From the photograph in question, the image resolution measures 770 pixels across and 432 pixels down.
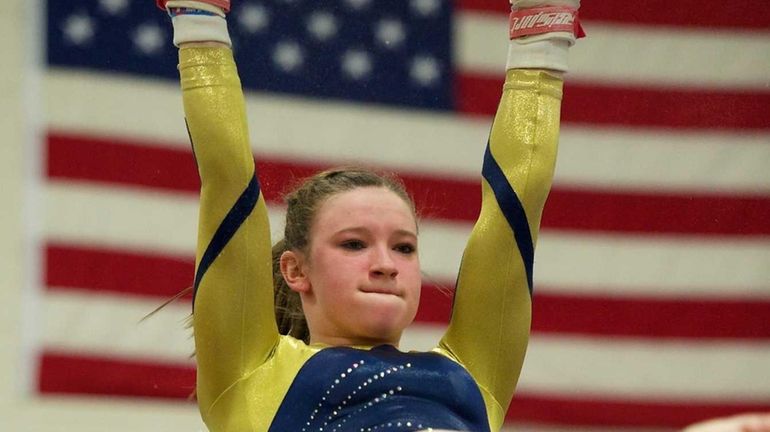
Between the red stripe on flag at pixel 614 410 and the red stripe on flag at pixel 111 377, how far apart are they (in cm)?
69

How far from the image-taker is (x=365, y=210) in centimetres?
136

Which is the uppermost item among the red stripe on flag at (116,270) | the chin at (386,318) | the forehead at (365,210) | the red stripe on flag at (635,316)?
the forehead at (365,210)

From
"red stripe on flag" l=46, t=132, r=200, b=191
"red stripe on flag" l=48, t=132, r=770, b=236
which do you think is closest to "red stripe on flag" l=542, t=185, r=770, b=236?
"red stripe on flag" l=48, t=132, r=770, b=236

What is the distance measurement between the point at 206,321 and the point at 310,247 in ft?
0.53

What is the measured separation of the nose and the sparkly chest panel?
89 millimetres

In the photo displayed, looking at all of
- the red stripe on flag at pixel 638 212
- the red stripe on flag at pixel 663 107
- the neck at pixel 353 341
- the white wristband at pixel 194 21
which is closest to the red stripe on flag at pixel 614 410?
the red stripe on flag at pixel 638 212

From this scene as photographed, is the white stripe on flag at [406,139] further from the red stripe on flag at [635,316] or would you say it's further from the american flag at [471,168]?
the red stripe on flag at [635,316]

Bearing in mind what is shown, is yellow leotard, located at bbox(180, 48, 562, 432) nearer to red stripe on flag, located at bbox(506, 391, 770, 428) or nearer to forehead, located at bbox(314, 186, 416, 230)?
forehead, located at bbox(314, 186, 416, 230)

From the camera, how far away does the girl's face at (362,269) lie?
1328 mm

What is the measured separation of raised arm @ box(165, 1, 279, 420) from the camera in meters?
1.29

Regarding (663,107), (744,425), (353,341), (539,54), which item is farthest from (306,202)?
(663,107)

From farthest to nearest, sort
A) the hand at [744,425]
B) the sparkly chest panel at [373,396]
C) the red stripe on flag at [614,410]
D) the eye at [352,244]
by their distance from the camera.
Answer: the red stripe on flag at [614,410] < the eye at [352,244] < the sparkly chest panel at [373,396] < the hand at [744,425]

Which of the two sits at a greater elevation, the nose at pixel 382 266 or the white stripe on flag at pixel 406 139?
the white stripe on flag at pixel 406 139

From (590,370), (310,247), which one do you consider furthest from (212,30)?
(590,370)
